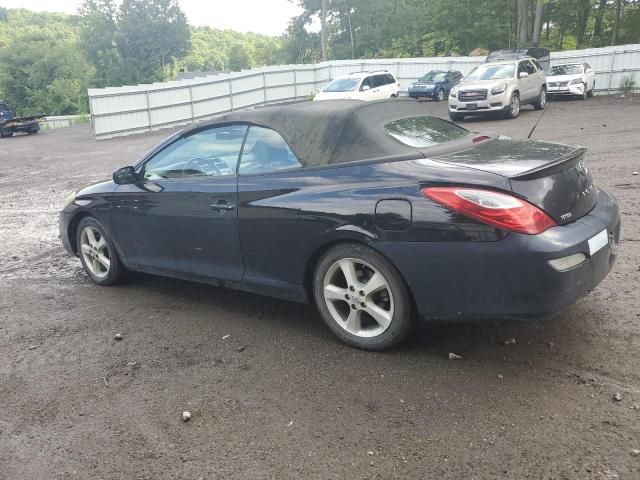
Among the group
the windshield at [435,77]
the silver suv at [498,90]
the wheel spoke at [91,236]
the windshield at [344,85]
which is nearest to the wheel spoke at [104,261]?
the wheel spoke at [91,236]

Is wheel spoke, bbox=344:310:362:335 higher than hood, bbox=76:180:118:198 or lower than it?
lower

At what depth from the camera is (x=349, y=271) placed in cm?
369

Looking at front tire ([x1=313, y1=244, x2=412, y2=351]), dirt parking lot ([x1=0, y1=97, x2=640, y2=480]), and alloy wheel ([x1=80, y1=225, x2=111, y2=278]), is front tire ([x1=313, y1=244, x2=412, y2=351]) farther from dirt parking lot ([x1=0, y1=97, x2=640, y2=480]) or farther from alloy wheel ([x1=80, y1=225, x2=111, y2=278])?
alloy wheel ([x1=80, y1=225, x2=111, y2=278])

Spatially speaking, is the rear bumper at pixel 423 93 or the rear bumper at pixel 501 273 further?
the rear bumper at pixel 423 93

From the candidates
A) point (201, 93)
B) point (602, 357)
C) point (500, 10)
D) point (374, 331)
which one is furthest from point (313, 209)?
point (500, 10)

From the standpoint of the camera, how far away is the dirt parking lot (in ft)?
8.87

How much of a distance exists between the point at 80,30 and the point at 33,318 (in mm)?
100145

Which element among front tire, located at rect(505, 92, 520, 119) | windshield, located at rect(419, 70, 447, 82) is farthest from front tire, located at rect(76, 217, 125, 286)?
windshield, located at rect(419, 70, 447, 82)

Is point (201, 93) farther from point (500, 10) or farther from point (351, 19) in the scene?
point (351, 19)

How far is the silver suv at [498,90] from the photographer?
18.0 metres

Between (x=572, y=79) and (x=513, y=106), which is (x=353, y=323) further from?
(x=572, y=79)

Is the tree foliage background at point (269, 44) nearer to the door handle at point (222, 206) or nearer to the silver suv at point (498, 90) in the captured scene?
the silver suv at point (498, 90)

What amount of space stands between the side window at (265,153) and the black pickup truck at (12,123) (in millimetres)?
32330

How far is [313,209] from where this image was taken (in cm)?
372
